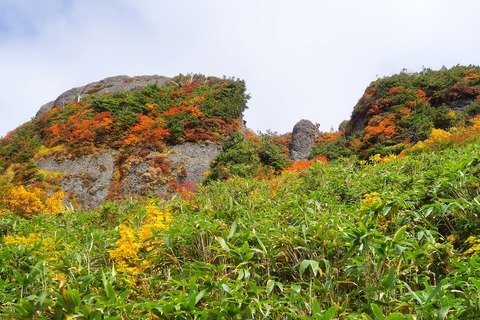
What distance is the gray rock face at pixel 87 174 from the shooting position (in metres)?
22.8

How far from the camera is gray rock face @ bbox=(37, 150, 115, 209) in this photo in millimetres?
22766

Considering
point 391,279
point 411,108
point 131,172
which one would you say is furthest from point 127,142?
point 391,279

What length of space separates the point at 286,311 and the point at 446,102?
2618 cm

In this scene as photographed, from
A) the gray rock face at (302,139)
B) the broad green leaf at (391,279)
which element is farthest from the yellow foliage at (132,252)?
the gray rock face at (302,139)

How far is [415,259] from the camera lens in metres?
2.70

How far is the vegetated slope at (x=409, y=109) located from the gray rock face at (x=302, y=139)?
4.52 m

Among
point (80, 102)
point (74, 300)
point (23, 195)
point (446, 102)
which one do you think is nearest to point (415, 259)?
point (74, 300)

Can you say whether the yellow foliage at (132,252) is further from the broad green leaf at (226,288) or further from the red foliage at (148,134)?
the red foliage at (148,134)

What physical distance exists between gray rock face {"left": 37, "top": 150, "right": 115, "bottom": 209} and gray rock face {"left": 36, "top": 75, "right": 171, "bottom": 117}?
14788 mm

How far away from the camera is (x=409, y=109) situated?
80.9ft

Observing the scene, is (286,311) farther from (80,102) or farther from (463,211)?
(80,102)

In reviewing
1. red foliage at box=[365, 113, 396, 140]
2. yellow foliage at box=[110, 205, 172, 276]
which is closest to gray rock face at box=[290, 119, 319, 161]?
red foliage at box=[365, 113, 396, 140]

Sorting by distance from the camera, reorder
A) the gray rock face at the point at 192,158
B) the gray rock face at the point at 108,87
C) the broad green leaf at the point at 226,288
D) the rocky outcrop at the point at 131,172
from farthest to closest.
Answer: the gray rock face at the point at 108,87 < the gray rock face at the point at 192,158 < the rocky outcrop at the point at 131,172 < the broad green leaf at the point at 226,288

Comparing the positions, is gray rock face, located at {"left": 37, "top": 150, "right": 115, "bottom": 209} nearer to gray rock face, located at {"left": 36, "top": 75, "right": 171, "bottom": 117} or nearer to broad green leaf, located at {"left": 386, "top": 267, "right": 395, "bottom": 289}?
gray rock face, located at {"left": 36, "top": 75, "right": 171, "bottom": 117}
